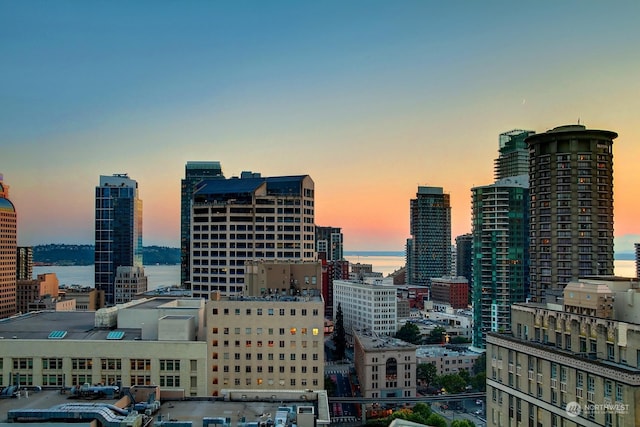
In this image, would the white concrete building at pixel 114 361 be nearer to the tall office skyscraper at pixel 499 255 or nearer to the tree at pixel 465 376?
the tree at pixel 465 376

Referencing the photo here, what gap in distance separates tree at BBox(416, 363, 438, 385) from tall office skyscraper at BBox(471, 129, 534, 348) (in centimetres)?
2941

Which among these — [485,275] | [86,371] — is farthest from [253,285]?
[485,275]

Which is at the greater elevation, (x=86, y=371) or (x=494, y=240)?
(x=494, y=240)

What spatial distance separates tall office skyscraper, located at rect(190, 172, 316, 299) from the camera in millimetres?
140750

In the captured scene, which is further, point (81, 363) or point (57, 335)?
point (57, 335)

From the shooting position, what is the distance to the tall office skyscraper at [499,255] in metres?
174

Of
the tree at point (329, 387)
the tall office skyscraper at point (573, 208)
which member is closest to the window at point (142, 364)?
the tree at point (329, 387)

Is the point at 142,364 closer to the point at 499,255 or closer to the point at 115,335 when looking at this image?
the point at 115,335

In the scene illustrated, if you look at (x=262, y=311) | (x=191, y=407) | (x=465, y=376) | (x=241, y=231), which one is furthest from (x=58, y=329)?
(x=465, y=376)

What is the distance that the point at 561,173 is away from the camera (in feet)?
446

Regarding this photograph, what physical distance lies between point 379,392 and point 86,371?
273 feet

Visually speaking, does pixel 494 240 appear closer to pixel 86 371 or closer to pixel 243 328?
pixel 243 328
